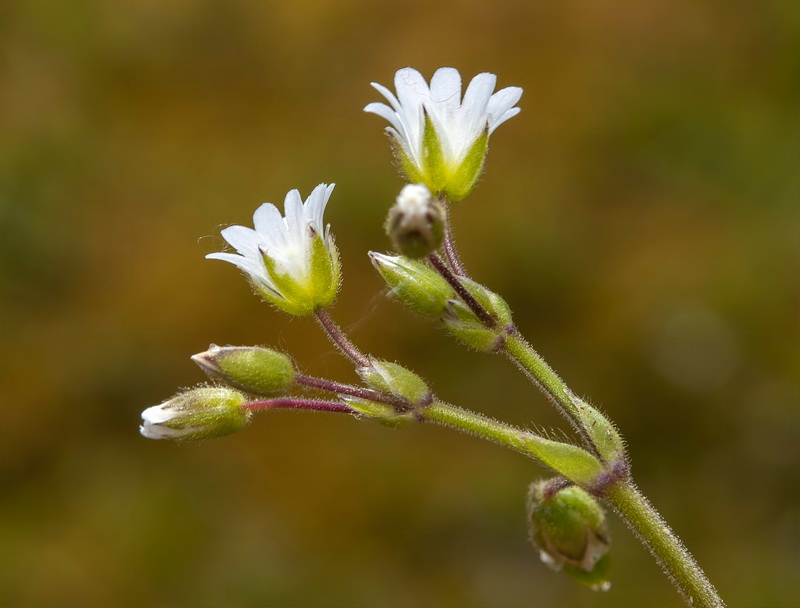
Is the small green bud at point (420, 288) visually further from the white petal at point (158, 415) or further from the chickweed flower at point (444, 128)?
the white petal at point (158, 415)

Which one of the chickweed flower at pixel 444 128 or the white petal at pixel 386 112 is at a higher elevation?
the white petal at pixel 386 112

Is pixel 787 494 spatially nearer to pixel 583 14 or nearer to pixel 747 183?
pixel 747 183

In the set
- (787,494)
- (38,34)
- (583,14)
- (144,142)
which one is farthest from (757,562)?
(38,34)

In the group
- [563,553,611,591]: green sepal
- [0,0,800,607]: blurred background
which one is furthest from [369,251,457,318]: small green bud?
[0,0,800,607]: blurred background

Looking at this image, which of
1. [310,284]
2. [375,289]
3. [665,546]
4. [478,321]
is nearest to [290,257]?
[310,284]

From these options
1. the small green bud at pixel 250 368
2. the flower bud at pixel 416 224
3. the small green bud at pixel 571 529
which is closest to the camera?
the flower bud at pixel 416 224

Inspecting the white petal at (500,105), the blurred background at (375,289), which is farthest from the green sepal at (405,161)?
the blurred background at (375,289)

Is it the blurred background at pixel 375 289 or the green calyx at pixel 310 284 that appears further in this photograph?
the blurred background at pixel 375 289
